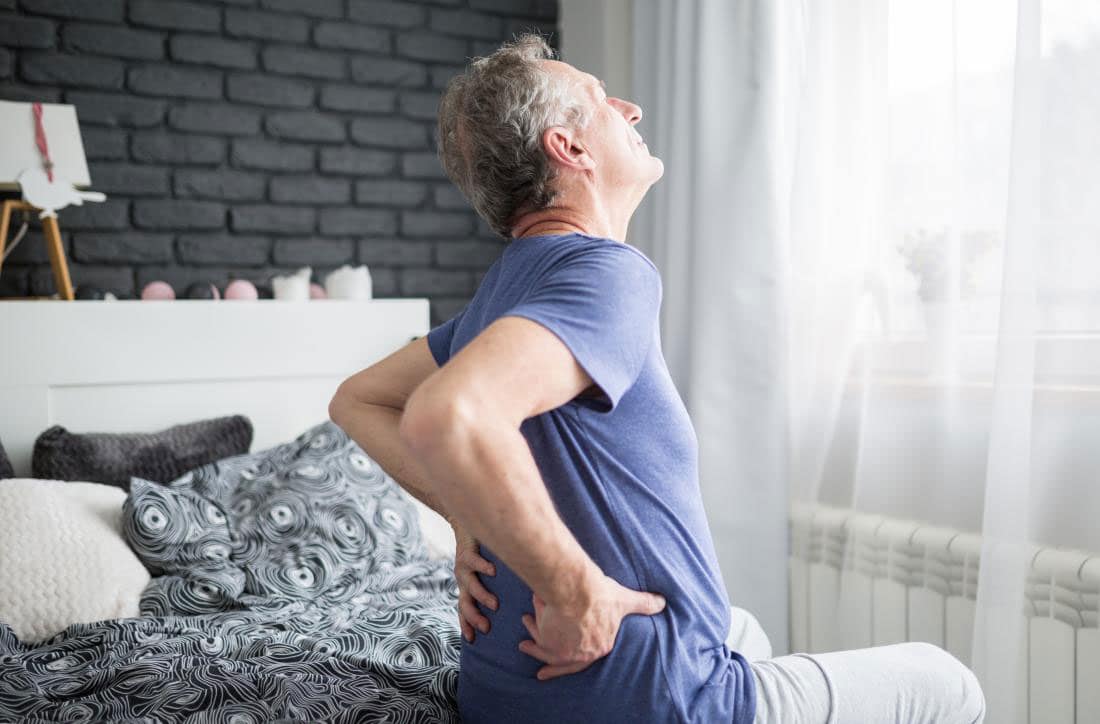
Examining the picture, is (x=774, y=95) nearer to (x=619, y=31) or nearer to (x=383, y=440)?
(x=619, y=31)

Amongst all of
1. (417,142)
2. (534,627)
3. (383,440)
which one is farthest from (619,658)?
(417,142)

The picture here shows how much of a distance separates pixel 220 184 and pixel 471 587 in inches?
88.0

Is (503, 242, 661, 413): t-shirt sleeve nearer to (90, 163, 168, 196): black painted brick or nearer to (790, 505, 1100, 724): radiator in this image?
(790, 505, 1100, 724): radiator

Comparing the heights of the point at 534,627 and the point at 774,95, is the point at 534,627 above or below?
below

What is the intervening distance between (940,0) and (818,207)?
0.54 metres

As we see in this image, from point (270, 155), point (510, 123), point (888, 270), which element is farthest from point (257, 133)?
point (510, 123)

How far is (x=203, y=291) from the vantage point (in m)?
2.91

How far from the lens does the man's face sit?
125cm

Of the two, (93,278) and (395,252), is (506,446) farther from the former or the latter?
(395,252)

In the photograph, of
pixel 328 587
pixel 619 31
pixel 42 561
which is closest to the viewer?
pixel 42 561

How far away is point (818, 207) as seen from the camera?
2.49 meters

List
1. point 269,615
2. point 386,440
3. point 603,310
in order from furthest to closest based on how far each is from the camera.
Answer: point 269,615 < point 386,440 < point 603,310

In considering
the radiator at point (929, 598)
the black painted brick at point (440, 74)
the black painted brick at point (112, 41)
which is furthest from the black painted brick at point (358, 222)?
the radiator at point (929, 598)

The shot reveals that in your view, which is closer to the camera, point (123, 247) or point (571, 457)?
point (571, 457)
